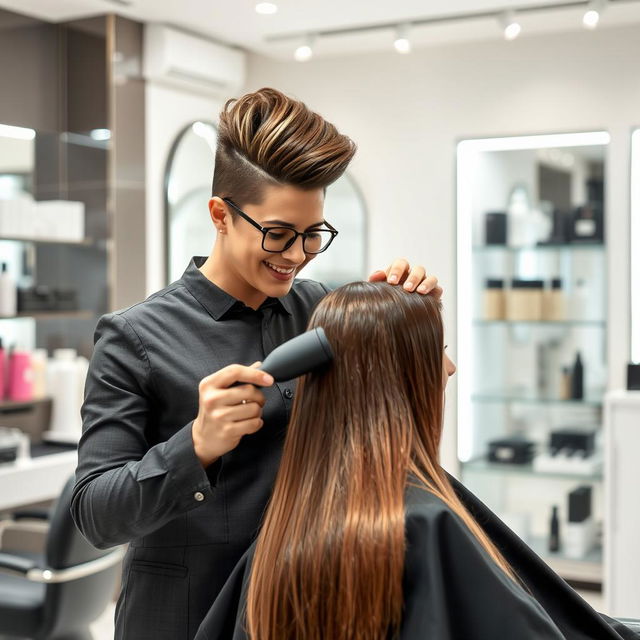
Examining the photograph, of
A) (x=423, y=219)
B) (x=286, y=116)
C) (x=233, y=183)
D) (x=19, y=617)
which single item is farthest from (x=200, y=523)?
(x=423, y=219)

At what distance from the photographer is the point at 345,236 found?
188 inches

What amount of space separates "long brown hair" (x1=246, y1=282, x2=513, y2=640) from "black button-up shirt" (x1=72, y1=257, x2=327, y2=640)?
0.15 m

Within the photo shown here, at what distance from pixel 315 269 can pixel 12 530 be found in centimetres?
203

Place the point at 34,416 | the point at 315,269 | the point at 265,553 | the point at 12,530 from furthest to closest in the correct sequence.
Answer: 1. the point at 315,269
2. the point at 34,416
3. the point at 12,530
4. the point at 265,553

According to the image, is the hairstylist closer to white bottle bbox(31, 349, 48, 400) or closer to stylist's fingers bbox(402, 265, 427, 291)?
stylist's fingers bbox(402, 265, 427, 291)

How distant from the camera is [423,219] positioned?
181 inches

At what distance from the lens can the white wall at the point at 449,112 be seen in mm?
4152

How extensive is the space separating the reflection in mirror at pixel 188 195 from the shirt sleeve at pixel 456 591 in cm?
340

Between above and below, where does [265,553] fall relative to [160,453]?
below

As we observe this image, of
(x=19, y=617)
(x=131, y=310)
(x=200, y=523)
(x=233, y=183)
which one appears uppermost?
(x=233, y=183)

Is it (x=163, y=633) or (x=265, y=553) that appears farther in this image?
(x=163, y=633)

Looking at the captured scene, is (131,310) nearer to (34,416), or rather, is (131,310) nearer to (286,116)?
(286,116)

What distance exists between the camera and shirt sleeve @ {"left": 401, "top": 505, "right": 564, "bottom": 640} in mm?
1133

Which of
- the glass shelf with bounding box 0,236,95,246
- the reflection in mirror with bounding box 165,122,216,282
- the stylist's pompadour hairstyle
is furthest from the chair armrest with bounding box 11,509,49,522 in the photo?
the stylist's pompadour hairstyle
